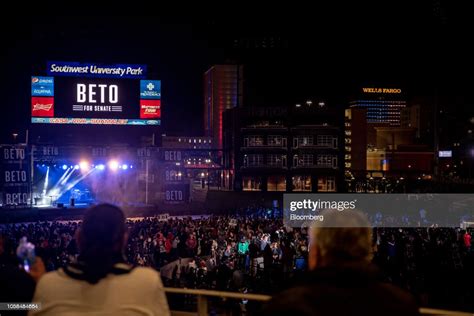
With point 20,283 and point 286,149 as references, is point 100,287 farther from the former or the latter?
point 286,149

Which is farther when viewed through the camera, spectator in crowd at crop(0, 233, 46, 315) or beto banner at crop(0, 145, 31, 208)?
beto banner at crop(0, 145, 31, 208)

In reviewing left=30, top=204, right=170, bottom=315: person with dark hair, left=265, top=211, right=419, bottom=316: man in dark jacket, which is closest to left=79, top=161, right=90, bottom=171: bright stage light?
left=30, top=204, right=170, bottom=315: person with dark hair

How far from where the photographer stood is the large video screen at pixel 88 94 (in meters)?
39.7

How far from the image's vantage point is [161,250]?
1552cm

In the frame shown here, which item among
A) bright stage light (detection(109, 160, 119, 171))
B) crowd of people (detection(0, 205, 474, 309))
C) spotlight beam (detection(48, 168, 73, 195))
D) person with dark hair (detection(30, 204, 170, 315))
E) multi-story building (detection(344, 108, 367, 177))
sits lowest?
crowd of people (detection(0, 205, 474, 309))

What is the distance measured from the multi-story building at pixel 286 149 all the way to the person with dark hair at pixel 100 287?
50204 mm

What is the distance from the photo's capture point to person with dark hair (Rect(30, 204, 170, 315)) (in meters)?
2.15

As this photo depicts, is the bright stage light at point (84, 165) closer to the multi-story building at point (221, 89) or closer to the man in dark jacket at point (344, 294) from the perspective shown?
the man in dark jacket at point (344, 294)

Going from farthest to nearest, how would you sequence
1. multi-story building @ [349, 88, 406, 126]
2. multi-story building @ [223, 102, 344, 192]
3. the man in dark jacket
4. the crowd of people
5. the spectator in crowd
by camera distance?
multi-story building @ [349, 88, 406, 126] → multi-story building @ [223, 102, 344, 192] → the crowd of people → the spectator in crowd → the man in dark jacket

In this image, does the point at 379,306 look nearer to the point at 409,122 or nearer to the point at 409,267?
the point at 409,267

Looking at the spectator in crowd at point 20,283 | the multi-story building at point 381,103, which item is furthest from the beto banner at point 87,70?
the multi-story building at point 381,103

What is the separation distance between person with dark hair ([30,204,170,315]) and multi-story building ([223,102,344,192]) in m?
50.2

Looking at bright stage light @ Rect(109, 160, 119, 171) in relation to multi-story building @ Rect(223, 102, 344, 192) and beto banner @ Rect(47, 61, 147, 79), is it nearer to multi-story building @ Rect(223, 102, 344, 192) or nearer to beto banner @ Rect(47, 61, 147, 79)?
beto banner @ Rect(47, 61, 147, 79)

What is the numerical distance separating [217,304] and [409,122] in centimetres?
12715
